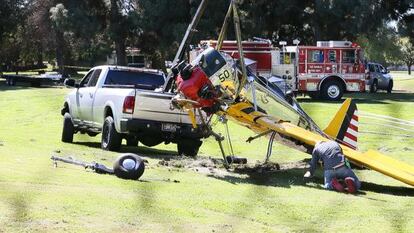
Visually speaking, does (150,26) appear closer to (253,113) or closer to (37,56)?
(253,113)

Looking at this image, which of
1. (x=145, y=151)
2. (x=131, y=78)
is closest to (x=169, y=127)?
(x=145, y=151)

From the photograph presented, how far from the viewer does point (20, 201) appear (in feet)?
20.7

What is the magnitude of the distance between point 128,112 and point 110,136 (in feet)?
2.57

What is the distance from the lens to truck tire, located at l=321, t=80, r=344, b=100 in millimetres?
30109

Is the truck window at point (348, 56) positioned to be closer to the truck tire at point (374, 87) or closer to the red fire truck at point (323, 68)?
the red fire truck at point (323, 68)

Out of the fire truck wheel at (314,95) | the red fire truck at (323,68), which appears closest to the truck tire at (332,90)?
the red fire truck at (323,68)

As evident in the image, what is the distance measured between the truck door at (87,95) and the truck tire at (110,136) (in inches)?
47.1

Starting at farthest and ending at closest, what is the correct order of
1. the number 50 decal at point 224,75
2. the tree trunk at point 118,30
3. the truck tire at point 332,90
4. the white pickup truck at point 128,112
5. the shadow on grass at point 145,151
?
the tree trunk at point 118,30 → the truck tire at point 332,90 → the shadow on grass at point 145,151 → the white pickup truck at point 128,112 → the number 50 decal at point 224,75

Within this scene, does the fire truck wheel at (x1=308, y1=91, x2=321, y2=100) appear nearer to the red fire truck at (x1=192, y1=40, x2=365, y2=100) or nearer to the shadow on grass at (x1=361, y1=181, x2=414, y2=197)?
the red fire truck at (x1=192, y1=40, x2=365, y2=100)

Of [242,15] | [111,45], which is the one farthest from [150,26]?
[111,45]

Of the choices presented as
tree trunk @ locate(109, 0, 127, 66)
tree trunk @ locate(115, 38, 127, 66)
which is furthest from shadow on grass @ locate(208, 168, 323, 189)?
tree trunk @ locate(115, 38, 127, 66)

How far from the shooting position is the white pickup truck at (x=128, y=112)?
39.4ft

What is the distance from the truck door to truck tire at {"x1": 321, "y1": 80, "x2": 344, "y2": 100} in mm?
17410

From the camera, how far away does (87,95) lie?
46.0 feet
